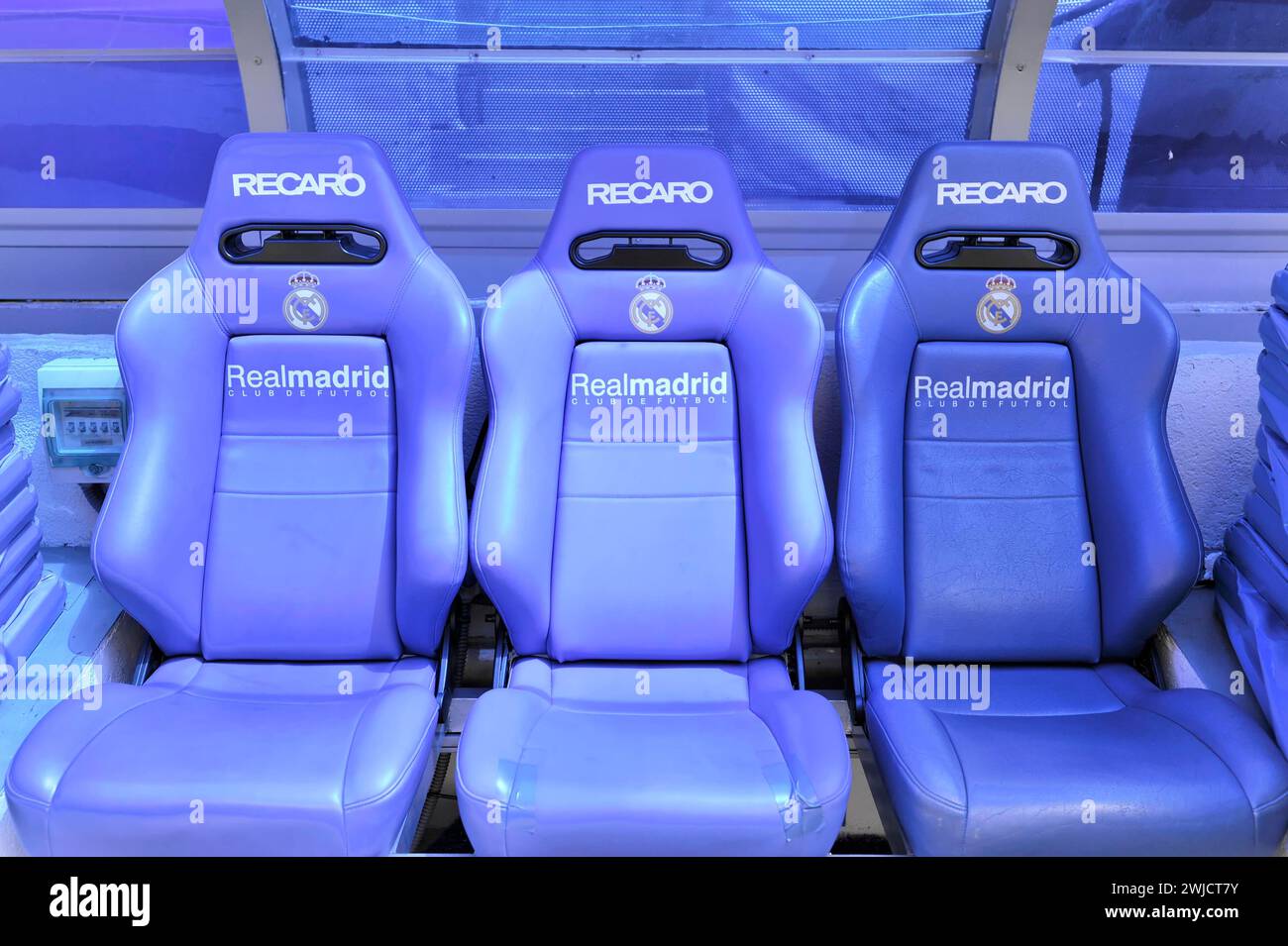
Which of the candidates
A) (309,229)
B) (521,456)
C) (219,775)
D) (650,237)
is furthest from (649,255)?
(219,775)

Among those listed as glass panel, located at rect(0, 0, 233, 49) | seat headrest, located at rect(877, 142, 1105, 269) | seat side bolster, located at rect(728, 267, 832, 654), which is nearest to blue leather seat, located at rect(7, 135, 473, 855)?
seat side bolster, located at rect(728, 267, 832, 654)

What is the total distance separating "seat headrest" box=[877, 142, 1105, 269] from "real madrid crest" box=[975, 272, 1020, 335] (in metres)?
0.09

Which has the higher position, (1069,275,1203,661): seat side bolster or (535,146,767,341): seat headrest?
(535,146,767,341): seat headrest

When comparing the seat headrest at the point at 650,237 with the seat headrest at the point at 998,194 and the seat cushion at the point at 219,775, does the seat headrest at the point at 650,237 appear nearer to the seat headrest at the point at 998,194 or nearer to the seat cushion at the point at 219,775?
the seat headrest at the point at 998,194

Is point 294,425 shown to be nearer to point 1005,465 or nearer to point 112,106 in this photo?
point 112,106

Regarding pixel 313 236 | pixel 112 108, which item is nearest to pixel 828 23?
pixel 313 236

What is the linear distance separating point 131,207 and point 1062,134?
2079 millimetres

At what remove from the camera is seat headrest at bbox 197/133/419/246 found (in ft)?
5.60

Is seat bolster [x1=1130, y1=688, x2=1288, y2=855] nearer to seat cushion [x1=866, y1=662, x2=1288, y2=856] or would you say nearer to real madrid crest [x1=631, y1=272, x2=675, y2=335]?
seat cushion [x1=866, y1=662, x2=1288, y2=856]

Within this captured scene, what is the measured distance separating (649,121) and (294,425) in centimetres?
105

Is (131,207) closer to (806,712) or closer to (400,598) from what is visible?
(400,598)

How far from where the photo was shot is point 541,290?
1741 millimetres

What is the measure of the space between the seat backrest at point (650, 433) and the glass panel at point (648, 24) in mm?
562

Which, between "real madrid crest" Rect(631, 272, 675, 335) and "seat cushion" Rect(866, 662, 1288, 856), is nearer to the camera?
"seat cushion" Rect(866, 662, 1288, 856)
